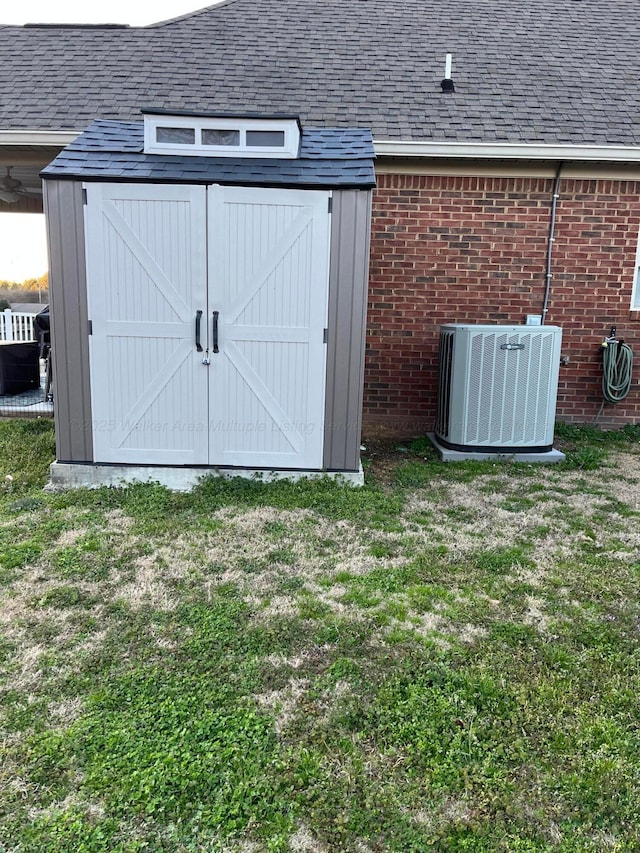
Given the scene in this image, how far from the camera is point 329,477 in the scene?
14.9 ft

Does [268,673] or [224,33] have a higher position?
[224,33]

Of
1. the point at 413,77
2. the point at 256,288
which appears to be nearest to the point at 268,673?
the point at 256,288

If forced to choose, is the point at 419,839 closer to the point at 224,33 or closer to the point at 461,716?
the point at 461,716

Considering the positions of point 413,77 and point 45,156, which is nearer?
point 45,156

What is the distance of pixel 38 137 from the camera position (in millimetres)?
6098

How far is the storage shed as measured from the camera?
421cm

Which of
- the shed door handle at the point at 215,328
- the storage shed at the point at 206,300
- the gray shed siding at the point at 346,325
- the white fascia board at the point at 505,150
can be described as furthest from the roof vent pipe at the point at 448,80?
the shed door handle at the point at 215,328

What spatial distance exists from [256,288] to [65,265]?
1376 millimetres

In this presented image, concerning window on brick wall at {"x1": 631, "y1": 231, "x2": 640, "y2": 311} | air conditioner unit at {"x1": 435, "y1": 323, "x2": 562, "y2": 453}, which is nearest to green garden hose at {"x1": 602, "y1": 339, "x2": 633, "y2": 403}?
window on brick wall at {"x1": 631, "y1": 231, "x2": 640, "y2": 311}

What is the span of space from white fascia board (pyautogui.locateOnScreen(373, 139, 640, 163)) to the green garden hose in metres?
1.87

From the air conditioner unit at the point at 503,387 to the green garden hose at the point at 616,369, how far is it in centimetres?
130

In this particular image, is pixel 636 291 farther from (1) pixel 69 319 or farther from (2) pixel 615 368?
(1) pixel 69 319

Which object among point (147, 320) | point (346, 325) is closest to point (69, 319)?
point (147, 320)

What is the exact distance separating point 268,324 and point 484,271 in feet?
10.0
